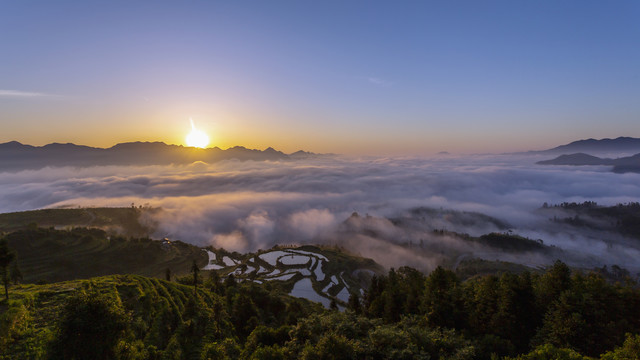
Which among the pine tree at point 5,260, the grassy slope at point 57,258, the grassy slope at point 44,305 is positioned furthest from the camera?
the grassy slope at point 57,258

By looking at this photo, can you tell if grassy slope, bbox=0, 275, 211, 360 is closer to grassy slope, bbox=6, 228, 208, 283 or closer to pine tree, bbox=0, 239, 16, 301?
pine tree, bbox=0, 239, 16, 301

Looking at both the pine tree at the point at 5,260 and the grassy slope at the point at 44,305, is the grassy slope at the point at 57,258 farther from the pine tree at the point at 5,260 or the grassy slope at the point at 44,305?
the pine tree at the point at 5,260

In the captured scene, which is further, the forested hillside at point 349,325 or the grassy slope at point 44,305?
the grassy slope at point 44,305

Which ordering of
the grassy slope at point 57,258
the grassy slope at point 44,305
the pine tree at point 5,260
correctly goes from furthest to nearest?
the grassy slope at point 57,258 < the pine tree at point 5,260 < the grassy slope at point 44,305

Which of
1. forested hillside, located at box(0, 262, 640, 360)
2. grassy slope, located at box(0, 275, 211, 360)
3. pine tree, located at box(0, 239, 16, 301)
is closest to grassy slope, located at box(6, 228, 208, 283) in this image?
grassy slope, located at box(0, 275, 211, 360)

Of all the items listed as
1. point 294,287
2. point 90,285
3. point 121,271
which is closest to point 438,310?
point 90,285

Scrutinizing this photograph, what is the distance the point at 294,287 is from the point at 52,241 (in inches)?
6741

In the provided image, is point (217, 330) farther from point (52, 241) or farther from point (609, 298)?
point (52, 241)

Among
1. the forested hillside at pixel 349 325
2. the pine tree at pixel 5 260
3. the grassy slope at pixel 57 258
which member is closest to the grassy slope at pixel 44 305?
the forested hillside at pixel 349 325

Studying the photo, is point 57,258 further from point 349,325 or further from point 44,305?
point 349,325

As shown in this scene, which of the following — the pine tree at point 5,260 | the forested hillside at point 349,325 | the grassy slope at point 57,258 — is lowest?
the grassy slope at point 57,258

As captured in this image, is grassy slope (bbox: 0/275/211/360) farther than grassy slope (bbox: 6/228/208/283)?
No

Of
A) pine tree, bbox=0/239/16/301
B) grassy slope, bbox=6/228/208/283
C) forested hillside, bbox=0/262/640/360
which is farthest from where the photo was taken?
grassy slope, bbox=6/228/208/283

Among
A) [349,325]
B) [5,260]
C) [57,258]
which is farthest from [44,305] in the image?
[57,258]
